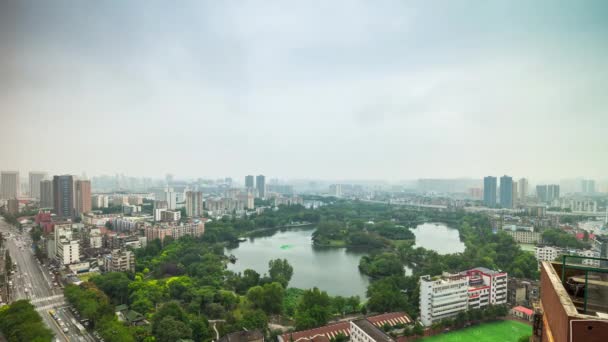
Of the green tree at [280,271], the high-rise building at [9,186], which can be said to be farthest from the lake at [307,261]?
the high-rise building at [9,186]

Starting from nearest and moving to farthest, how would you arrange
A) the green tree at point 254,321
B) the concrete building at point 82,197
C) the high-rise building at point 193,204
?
the green tree at point 254,321 < the concrete building at point 82,197 < the high-rise building at point 193,204

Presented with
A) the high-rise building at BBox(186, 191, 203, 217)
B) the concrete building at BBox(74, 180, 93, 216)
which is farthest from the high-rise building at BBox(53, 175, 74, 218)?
the high-rise building at BBox(186, 191, 203, 217)

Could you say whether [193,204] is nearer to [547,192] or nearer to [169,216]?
[169,216]

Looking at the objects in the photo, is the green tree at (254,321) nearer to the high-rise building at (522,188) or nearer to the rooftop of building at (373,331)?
A: the rooftop of building at (373,331)

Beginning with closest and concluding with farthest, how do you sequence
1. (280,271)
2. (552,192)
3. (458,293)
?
(458,293), (280,271), (552,192)

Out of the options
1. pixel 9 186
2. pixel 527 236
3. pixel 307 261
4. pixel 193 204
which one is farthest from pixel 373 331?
pixel 193 204

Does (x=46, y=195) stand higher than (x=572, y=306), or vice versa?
(x=572, y=306)

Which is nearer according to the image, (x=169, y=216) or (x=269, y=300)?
(x=269, y=300)
